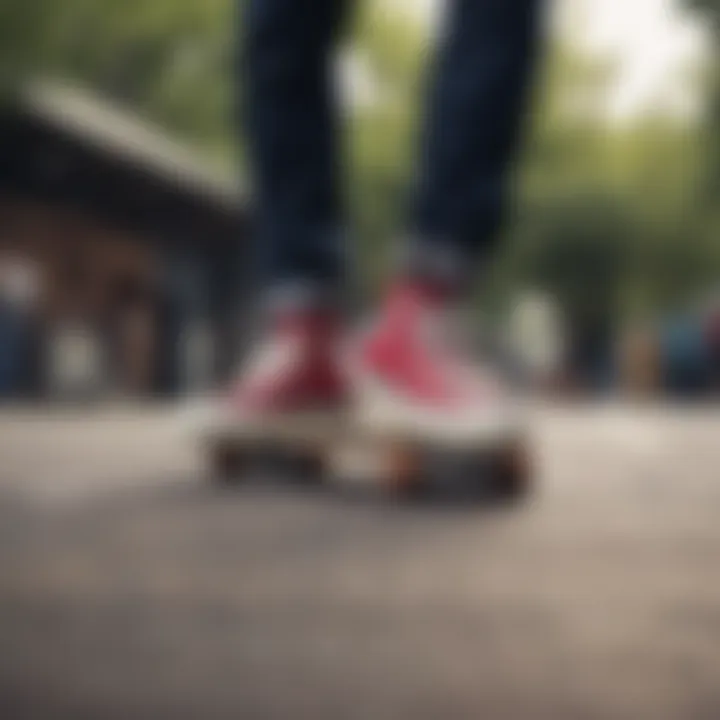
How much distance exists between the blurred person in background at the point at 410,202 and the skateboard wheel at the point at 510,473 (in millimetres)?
25

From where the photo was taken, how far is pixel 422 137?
0.88 m

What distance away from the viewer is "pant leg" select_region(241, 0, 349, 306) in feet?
2.83

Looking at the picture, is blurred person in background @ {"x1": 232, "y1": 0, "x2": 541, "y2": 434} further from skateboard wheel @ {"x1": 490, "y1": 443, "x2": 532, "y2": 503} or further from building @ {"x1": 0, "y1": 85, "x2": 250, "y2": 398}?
building @ {"x1": 0, "y1": 85, "x2": 250, "y2": 398}

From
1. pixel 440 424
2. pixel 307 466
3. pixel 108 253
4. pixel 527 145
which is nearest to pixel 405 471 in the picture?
pixel 440 424

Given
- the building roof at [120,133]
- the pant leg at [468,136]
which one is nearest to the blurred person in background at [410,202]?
the pant leg at [468,136]

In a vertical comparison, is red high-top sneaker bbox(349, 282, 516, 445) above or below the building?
below

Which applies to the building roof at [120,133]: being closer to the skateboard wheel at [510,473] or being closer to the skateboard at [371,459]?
the skateboard at [371,459]

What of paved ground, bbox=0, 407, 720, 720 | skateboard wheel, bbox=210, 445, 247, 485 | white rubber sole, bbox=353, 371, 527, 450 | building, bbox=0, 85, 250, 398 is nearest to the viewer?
paved ground, bbox=0, 407, 720, 720

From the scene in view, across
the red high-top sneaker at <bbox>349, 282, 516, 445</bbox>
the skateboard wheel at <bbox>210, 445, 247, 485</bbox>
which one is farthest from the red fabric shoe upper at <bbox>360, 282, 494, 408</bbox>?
the skateboard wheel at <bbox>210, 445, 247, 485</bbox>

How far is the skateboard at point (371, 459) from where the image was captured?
2.69 feet

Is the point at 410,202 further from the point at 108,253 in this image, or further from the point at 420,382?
the point at 108,253

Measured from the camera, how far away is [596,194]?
137 centimetres

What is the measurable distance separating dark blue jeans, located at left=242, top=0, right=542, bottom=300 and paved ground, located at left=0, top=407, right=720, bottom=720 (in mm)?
169

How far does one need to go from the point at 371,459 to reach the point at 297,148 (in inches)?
9.8
